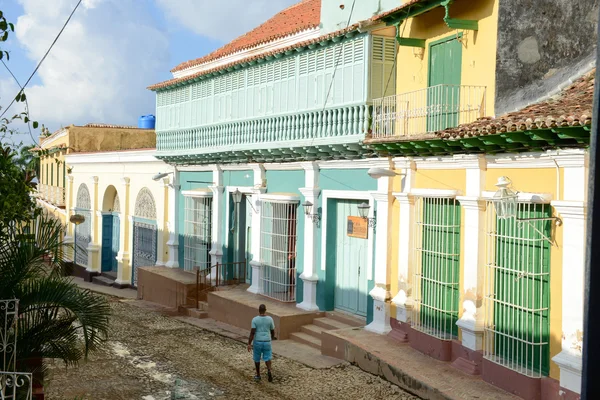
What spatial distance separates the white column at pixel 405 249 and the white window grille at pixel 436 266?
12 centimetres

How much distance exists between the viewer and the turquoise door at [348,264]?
46.5 feet

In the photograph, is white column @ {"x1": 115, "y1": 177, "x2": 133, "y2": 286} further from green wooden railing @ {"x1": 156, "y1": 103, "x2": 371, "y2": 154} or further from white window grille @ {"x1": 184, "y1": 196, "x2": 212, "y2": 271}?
white window grille @ {"x1": 184, "y1": 196, "x2": 212, "y2": 271}

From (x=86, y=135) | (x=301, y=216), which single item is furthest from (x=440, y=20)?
(x=86, y=135)

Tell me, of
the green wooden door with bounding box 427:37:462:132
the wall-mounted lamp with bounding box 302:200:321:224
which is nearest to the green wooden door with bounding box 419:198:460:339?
the green wooden door with bounding box 427:37:462:132

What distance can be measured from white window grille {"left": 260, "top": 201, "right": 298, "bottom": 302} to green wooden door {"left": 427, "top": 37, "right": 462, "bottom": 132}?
481 cm

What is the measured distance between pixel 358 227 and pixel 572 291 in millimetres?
5834

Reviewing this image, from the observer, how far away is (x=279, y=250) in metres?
16.4

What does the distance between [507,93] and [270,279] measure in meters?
7.61

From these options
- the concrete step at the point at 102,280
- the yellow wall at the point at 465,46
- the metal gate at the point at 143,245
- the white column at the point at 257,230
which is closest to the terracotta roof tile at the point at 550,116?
the yellow wall at the point at 465,46

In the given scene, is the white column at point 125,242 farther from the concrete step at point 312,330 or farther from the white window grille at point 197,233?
the concrete step at point 312,330

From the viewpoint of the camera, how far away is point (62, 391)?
36.5 feet

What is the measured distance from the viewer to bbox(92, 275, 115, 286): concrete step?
85.7 ft

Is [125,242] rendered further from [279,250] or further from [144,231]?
[279,250]

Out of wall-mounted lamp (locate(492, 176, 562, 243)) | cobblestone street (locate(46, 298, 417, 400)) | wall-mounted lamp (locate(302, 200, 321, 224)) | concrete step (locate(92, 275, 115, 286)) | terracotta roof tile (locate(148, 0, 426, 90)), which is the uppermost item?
terracotta roof tile (locate(148, 0, 426, 90))
